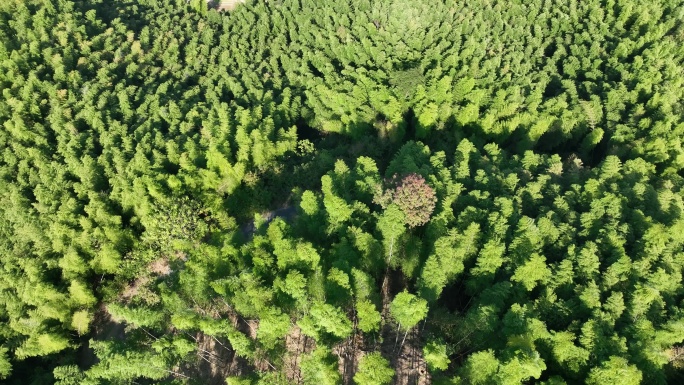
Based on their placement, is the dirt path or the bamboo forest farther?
the dirt path

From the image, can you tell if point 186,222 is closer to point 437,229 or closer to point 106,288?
point 106,288

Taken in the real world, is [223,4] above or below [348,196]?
above

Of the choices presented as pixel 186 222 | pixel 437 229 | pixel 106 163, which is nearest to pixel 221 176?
pixel 186 222

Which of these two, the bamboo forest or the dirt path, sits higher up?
the dirt path

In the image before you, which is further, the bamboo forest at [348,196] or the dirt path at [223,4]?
the dirt path at [223,4]

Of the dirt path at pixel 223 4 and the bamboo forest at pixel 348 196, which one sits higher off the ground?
the dirt path at pixel 223 4

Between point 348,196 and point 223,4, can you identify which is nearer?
point 348,196

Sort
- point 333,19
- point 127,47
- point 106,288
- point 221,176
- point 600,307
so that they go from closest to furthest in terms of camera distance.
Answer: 1. point 600,307
2. point 106,288
3. point 221,176
4. point 127,47
5. point 333,19

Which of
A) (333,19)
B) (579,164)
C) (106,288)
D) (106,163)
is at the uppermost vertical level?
(333,19)
